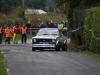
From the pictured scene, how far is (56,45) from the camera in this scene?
28438mm

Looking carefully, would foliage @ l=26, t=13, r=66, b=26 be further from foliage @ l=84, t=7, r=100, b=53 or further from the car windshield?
foliage @ l=84, t=7, r=100, b=53

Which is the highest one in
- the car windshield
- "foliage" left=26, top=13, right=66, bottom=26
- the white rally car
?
"foliage" left=26, top=13, right=66, bottom=26

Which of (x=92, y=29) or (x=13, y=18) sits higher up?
(x=13, y=18)

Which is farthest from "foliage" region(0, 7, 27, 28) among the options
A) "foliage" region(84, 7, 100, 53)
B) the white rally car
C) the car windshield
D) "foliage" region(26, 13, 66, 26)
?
"foliage" region(84, 7, 100, 53)

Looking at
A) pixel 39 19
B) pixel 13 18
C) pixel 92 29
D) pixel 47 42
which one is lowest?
pixel 47 42

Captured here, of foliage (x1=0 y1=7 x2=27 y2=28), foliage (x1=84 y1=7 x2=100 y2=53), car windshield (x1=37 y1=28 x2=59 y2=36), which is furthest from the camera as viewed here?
foliage (x1=0 y1=7 x2=27 y2=28)

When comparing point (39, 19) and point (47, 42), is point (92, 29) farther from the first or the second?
point (39, 19)

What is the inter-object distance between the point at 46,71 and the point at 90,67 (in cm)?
217

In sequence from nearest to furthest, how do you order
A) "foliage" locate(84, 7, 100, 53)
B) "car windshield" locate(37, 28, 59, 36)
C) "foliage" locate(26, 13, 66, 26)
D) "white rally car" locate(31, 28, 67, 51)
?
"foliage" locate(84, 7, 100, 53) < "white rally car" locate(31, 28, 67, 51) < "car windshield" locate(37, 28, 59, 36) < "foliage" locate(26, 13, 66, 26)

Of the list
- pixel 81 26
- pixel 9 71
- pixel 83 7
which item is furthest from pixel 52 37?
pixel 9 71

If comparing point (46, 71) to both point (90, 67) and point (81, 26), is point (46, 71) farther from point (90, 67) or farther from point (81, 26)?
point (81, 26)

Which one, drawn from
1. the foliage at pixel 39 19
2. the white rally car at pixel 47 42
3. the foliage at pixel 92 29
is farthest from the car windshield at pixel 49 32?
the foliage at pixel 39 19

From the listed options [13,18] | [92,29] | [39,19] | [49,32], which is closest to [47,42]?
[49,32]

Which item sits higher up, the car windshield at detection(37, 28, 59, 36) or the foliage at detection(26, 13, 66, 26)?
the foliage at detection(26, 13, 66, 26)
